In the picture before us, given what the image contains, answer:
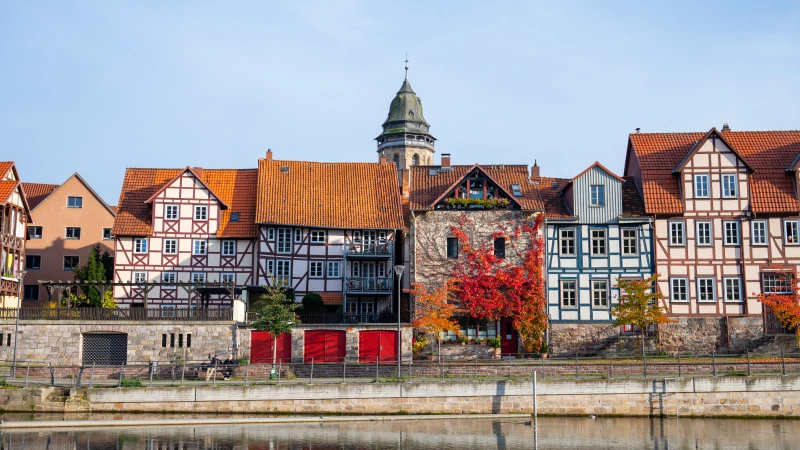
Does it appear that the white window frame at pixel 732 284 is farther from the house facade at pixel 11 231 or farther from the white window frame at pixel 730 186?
the house facade at pixel 11 231

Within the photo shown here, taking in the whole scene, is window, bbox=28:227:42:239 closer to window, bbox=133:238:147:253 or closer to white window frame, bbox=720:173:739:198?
window, bbox=133:238:147:253

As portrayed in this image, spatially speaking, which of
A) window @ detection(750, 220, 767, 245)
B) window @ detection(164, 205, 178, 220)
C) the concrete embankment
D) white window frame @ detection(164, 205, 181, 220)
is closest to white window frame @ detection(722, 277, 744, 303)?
window @ detection(750, 220, 767, 245)

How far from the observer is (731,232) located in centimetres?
5041

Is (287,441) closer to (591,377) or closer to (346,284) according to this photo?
(591,377)

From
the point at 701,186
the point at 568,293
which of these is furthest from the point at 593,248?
the point at 701,186

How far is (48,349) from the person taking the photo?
47812mm

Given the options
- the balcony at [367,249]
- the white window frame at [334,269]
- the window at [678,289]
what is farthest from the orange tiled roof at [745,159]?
the white window frame at [334,269]

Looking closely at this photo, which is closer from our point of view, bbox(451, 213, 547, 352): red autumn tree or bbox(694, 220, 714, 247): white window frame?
bbox(451, 213, 547, 352): red autumn tree

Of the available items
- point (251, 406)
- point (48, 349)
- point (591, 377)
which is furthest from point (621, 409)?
point (48, 349)

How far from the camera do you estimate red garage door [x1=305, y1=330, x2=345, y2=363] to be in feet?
161

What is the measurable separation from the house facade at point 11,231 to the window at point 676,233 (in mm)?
37007

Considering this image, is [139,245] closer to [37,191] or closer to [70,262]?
[70,262]

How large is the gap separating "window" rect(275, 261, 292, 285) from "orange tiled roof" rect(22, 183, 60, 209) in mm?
21457

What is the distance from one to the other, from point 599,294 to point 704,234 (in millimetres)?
6451
